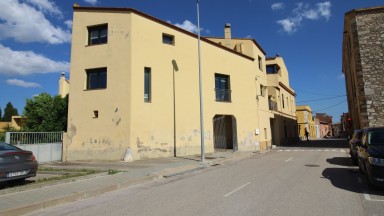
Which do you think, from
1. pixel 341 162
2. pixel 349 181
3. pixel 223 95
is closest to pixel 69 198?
pixel 349 181

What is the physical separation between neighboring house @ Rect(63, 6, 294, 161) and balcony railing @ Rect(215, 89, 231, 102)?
0.84m

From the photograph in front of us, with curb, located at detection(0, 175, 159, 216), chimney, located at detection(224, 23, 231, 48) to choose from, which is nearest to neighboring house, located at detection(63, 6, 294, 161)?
chimney, located at detection(224, 23, 231, 48)

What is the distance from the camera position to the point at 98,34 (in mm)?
Answer: 19469

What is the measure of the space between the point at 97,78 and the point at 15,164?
10.7m

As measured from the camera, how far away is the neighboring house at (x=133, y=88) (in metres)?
17.9

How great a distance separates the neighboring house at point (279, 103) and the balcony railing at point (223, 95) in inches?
273

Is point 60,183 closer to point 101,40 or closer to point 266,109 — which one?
point 101,40

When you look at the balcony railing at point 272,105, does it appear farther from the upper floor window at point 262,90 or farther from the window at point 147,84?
the window at point 147,84

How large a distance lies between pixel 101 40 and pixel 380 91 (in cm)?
1967

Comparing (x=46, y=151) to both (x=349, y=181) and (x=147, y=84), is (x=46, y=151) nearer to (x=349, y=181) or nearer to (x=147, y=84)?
(x=147, y=84)

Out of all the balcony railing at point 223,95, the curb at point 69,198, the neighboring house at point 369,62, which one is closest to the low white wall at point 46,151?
the curb at point 69,198

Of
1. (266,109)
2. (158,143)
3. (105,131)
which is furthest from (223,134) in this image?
(105,131)

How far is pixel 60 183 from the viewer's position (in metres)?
9.82

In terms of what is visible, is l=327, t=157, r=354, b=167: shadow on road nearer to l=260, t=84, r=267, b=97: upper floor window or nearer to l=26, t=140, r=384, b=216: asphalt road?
l=26, t=140, r=384, b=216: asphalt road
